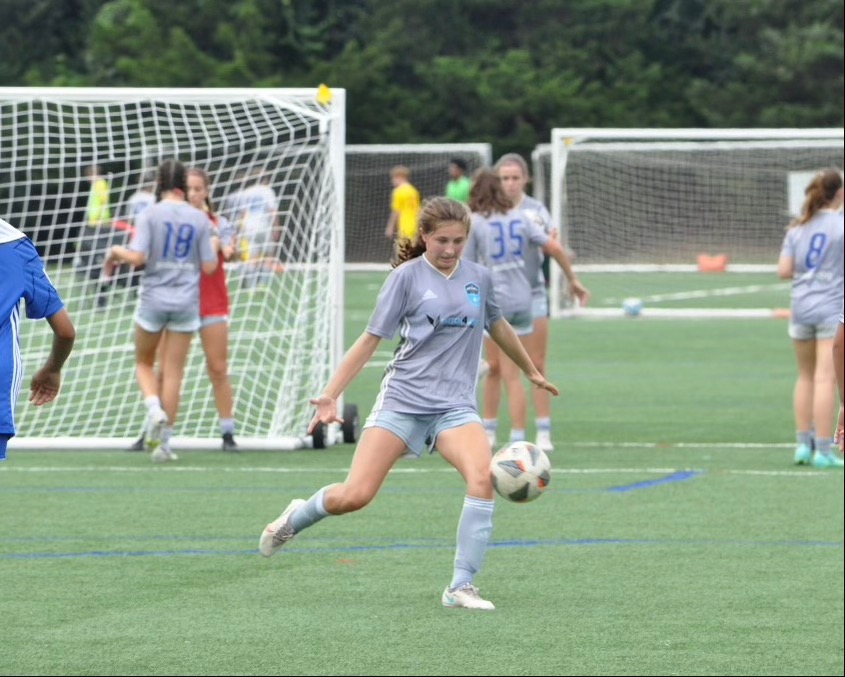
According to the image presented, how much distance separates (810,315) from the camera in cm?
1183

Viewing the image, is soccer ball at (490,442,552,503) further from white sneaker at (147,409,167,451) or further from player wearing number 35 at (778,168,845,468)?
white sneaker at (147,409,167,451)

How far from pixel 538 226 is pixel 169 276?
252 centimetres

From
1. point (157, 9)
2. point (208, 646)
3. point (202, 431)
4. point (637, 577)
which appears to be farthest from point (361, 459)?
point (157, 9)

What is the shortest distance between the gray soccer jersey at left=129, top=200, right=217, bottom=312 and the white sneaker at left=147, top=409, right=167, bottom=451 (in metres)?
0.73

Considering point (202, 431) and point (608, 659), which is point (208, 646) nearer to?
point (608, 659)

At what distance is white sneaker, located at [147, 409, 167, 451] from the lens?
12062mm

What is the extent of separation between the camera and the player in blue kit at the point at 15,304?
16.4 feet

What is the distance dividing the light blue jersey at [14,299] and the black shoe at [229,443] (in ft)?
25.9

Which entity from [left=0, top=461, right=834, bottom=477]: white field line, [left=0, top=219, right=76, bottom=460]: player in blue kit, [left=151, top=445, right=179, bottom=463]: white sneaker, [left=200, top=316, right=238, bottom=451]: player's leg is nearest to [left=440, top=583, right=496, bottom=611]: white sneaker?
[left=0, top=219, right=76, bottom=460]: player in blue kit

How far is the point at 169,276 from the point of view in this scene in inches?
470

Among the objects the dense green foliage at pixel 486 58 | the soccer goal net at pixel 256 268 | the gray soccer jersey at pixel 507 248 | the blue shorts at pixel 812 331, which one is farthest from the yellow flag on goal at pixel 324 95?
the dense green foliage at pixel 486 58

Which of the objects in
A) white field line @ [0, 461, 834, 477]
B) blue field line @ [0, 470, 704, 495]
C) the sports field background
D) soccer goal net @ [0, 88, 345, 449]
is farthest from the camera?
soccer goal net @ [0, 88, 345, 449]

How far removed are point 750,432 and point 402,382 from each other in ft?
27.5

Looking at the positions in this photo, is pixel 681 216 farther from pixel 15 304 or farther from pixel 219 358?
pixel 15 304
